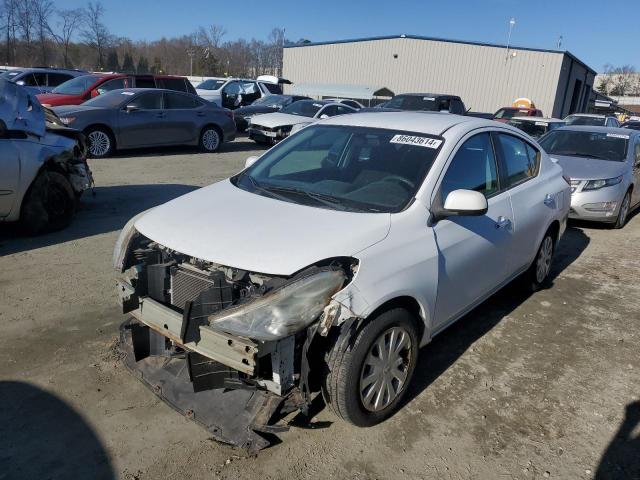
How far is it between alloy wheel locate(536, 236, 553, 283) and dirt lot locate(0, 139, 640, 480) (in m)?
0.25

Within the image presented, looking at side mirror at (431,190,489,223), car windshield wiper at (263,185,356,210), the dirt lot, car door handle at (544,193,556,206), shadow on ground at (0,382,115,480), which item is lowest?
shadow on ground at (0,382,115,480)

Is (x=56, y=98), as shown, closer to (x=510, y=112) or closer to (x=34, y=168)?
(x=34, y=168)

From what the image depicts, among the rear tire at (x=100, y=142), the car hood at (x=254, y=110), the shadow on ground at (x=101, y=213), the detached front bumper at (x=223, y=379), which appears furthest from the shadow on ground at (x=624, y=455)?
the car hood at (x=254, y=110)

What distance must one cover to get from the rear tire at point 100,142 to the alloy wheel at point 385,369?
1005 centimetres

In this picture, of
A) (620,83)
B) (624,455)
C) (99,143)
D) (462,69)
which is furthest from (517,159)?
(620,83)

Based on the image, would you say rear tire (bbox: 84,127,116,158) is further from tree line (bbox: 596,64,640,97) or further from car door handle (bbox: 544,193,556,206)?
tree line (bbox: 596,64,640,97)

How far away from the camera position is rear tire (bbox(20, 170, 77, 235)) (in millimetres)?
5801

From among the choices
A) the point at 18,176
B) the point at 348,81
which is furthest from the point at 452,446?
the point at 348,81

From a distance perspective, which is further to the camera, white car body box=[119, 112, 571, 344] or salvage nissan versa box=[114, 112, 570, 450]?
white car body box=[119, 112, 571, 344]

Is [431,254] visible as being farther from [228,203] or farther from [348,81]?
[348,81]

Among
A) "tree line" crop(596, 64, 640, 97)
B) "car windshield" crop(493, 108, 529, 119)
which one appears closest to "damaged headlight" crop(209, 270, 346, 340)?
"car windshield" crop(493, 108, 529, 119)

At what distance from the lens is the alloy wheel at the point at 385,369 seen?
9.30 feet

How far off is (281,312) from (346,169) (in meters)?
1.60

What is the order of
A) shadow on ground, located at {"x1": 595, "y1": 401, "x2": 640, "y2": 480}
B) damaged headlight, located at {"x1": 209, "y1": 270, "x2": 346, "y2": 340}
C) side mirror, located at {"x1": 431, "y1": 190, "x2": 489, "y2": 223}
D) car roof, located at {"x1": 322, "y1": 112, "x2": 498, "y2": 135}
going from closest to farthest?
damaged headlight, located at {"x1": 209, "y1": 270, "x2": 346, "y2": 340}, shadow on ground, located at {"x1": 595, "y1": 401, "x2": 640, "y2": 480}, side mirror, located at {"x1": 431, "y1": 190, "x2": 489, "y2": 223}, car roof, located at {"x1": 322, "y1": 112, "x2": 498, "y2": 135}
